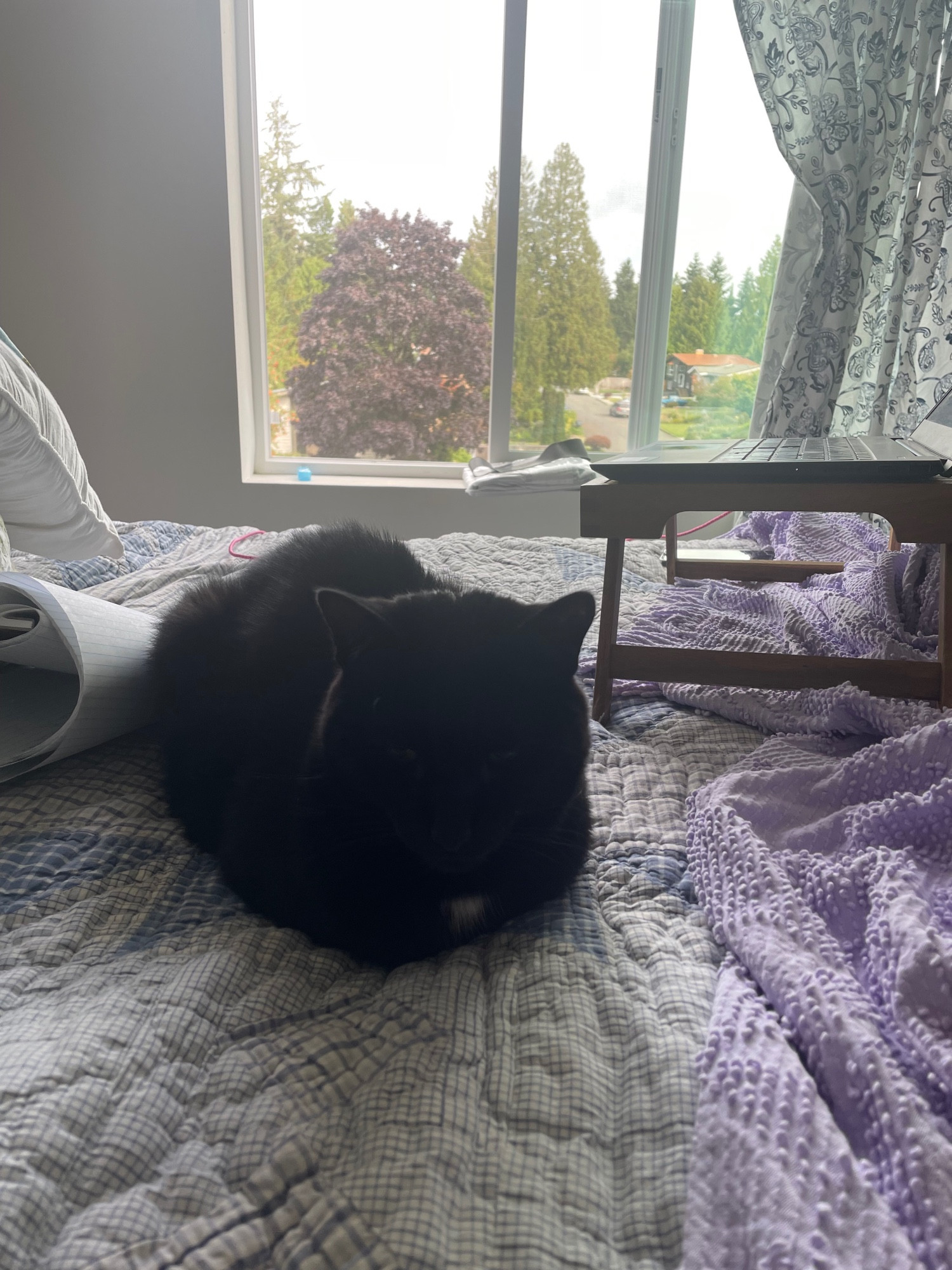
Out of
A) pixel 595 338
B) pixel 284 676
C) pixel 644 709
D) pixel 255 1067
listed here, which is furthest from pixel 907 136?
pixel 255 1067

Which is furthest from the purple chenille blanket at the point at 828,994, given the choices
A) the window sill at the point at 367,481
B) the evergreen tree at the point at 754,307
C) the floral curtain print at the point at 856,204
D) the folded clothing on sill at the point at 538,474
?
the evergreen tree at the point at 754,307

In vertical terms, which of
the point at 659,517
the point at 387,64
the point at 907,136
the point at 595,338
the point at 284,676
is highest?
the point at 387,64

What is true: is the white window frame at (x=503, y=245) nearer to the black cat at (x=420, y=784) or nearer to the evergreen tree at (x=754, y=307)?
the evergreen tree at (x=754, y=307)

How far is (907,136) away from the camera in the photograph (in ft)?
7.23

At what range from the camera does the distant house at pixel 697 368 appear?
3.14 metres

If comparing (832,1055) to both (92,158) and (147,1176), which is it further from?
(92,158)

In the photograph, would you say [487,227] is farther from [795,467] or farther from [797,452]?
[795,467]

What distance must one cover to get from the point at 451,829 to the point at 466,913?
0.36ft

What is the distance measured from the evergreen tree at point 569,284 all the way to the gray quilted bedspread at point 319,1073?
2.66 meters

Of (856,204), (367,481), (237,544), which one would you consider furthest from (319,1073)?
(367,481)

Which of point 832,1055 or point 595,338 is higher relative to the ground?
point 595,338

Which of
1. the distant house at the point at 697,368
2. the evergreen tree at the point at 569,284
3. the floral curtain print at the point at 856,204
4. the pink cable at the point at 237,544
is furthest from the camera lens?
the distant house at the point at 697,368

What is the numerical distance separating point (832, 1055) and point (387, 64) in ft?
11.2

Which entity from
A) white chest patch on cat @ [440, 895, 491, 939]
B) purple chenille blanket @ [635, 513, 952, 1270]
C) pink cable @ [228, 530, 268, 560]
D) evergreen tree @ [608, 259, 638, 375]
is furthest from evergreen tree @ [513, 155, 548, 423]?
white chest patch on cat @ [440, 895, 491, 939]
